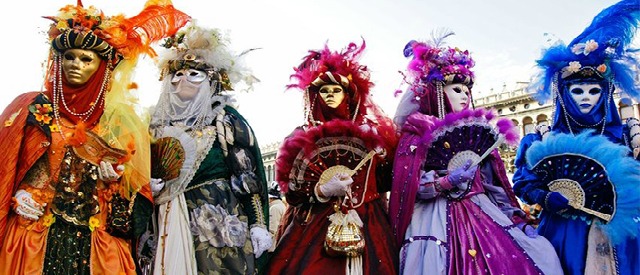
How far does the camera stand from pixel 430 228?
13.7 ft

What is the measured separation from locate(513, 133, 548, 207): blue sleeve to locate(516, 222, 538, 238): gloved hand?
9.8 inches

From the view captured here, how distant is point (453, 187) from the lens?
423cm

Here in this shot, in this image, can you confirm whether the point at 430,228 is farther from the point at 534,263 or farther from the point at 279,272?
the point at 279,272

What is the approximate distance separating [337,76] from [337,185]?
1.02 m

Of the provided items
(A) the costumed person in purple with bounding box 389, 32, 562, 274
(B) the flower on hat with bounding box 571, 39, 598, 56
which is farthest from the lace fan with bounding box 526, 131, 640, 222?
(B) the flower on hat with bounding box 571, 39, 598, 56

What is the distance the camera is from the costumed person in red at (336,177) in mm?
4039

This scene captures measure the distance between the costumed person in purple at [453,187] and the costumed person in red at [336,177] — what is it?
20 cm

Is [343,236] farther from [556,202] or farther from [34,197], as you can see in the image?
[34,197]

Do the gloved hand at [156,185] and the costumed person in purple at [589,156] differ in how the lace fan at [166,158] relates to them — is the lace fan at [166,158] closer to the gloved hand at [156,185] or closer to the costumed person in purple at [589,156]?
the gloved hand at [156,185]

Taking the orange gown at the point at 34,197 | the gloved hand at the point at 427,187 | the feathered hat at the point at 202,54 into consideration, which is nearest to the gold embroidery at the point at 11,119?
the orange gown at the point at 34,197

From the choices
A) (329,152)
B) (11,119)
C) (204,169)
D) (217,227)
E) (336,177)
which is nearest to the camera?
(11,119)

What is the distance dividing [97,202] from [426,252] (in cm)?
237

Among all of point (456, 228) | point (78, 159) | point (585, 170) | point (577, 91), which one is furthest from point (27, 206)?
point (577, 91)

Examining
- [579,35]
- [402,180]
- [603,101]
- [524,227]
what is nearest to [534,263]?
[524,227]
